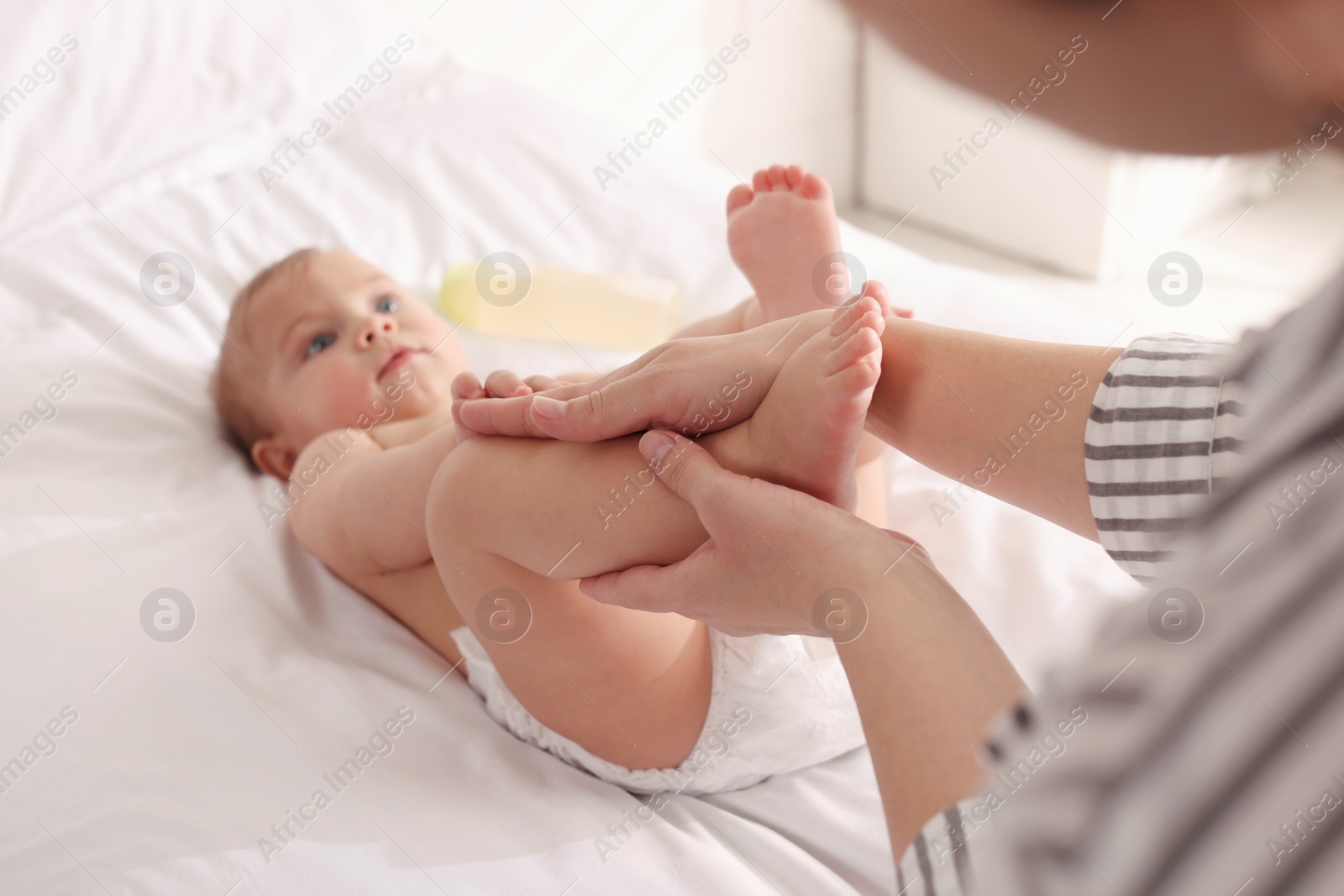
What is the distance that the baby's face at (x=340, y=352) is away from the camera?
1.23 meters

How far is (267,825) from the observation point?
0.81 meters

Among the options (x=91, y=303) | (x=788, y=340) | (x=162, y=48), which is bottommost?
(x=91, y=303)

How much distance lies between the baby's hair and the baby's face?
0.01 meters

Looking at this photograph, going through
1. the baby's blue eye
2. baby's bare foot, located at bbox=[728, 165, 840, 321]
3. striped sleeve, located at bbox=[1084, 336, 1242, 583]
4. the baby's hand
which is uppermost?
striped sleeve, located at bbox=[1084, 336, 1242, 583]

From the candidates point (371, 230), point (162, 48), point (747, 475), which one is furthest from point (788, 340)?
point (162, 48)

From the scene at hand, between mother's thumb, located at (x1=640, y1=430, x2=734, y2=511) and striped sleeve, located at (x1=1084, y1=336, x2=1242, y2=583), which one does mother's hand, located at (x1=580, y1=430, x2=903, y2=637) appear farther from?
striped sleeve, located at (x1=1084, y1=336, x2=1242, y2=583)

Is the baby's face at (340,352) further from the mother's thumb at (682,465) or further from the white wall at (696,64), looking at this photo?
the white wall at (696,64)

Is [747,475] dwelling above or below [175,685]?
above

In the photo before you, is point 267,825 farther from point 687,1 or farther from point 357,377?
point 687,1

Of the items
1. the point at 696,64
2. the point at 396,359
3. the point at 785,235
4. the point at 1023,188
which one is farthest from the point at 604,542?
the point at 1023,188

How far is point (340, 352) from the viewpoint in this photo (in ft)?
4.06

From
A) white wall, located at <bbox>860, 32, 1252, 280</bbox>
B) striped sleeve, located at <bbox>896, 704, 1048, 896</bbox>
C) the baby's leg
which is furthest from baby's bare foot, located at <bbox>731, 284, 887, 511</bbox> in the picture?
white wall, located at <bbox>860, 32, 1252, 280</bbox>

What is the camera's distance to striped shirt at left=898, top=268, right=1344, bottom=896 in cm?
34

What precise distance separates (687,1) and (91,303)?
1.50 metres
